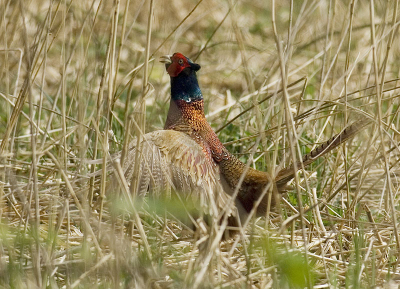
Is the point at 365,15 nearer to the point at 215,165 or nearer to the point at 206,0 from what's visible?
the point at 206,0

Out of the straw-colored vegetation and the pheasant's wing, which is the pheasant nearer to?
the pheasant's wing

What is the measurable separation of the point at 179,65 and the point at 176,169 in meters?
0.71

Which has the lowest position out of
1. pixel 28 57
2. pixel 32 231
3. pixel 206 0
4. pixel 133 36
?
pixel 32 231

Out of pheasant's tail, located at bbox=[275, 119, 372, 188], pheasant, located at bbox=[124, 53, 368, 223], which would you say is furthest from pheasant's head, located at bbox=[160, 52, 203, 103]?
pheasant's tail, located at bbox=[275, 119, 372, 188]

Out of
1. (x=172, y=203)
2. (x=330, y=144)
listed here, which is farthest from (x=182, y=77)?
(x=172, y=203)

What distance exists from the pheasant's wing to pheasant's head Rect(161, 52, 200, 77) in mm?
447

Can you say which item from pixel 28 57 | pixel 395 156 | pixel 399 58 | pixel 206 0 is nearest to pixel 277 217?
pixel 395 156

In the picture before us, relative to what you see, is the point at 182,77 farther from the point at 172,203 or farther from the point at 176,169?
the point at 172,203

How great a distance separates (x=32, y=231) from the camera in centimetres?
225

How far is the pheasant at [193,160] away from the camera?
2.87m

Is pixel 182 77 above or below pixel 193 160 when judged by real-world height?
above

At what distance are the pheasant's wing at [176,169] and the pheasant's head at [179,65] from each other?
447 millimetres

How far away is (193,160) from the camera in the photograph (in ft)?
10.00

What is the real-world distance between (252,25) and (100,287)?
4929mm
